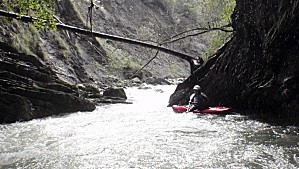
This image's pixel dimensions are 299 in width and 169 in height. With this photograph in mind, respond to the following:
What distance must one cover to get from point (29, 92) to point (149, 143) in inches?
205

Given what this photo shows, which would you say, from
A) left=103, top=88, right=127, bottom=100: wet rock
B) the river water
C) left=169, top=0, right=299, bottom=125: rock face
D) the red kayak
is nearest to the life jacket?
the red kayak

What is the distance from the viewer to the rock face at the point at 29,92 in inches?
358

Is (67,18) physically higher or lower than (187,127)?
higher

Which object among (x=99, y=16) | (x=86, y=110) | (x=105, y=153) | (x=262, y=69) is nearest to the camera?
(x=105, y=153)

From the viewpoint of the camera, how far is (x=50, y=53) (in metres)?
16.7

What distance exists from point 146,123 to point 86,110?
11.5ft

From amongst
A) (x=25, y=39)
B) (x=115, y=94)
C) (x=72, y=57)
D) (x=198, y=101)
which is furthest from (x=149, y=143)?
(x=72, y=57)

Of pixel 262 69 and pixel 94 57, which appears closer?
pixel 262 69

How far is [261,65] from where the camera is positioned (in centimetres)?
899

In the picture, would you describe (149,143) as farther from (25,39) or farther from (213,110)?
(25,39)

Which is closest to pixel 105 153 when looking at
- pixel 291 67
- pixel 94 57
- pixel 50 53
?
pixel 291 67

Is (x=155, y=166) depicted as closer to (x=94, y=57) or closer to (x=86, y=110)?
(x=86, y=110)

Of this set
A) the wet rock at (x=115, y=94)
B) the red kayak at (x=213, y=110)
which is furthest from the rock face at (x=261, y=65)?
the wet rock at (x=115, y=94)

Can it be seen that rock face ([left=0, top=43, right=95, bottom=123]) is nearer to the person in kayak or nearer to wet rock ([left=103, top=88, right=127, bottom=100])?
wet rock ([left=103, top=88, right=127, bottom=100])
